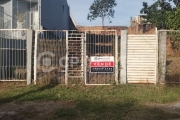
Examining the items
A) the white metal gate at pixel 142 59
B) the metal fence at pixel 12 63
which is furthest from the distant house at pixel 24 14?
the white metal gate at pixel 142 59

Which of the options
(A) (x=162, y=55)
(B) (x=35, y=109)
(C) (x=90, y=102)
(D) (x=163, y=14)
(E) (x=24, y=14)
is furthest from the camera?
(D) (x=163, y=14)

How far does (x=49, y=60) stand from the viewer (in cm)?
1115

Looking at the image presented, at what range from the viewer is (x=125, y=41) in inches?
428

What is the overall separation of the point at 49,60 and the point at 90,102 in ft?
11.1

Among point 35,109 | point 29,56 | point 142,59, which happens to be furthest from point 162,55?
point 35,109

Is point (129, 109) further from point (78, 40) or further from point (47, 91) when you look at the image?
point (78, 40)

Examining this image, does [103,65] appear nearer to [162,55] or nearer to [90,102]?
[162,55]

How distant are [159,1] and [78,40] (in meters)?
17.2

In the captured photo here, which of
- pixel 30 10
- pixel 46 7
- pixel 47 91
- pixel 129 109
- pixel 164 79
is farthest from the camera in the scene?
pixel 46 7

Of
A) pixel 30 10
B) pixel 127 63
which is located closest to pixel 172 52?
pixel 127 63

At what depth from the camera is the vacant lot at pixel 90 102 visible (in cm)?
714

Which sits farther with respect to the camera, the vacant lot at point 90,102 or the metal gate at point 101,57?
the metal gate at point 101,57

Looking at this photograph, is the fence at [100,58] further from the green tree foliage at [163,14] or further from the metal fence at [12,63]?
the green tree foliage at [163,14]

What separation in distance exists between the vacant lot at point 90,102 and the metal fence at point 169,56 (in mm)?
592
